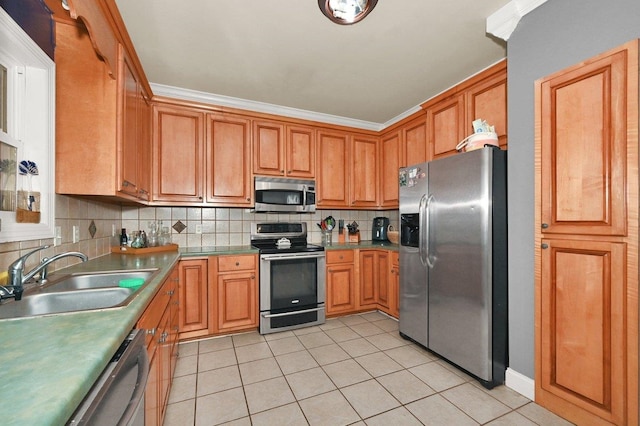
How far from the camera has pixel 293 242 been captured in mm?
3398

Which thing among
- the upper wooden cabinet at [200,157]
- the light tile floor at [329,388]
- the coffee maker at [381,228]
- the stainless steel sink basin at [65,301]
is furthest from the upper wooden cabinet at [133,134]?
the coffee maker at [381,228]

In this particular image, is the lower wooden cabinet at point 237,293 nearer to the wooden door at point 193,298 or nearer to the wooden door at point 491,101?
the wooden door at point 193,298

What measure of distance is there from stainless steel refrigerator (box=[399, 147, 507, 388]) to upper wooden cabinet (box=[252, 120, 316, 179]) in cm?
131

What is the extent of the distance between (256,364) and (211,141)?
7.02 feet

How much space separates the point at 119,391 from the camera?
0.70 metres

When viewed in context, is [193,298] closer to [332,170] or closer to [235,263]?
[235,263]

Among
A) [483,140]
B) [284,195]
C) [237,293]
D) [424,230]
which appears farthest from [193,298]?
Result: [483,140]

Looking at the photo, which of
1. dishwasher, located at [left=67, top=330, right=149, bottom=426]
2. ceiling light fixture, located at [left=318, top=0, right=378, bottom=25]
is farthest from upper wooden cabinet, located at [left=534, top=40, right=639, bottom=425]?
dishwasher, located at [left=67, top=330, right=149, bottom=426]

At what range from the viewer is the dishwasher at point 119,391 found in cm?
58

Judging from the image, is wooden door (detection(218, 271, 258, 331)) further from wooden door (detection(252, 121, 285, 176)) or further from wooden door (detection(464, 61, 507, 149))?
wooden door (detection(464, 61, 507, 149))

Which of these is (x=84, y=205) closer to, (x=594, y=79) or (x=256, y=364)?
(x=256, y=364)

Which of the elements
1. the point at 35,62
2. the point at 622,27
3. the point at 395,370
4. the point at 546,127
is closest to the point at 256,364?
the point at 395,370

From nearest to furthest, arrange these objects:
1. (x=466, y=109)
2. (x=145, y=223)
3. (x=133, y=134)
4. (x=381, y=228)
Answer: (x=133, y=134), (x=466, y=109), (x=145, y=223), (x=381, y=228)

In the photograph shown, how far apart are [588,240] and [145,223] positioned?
11.6 ft
